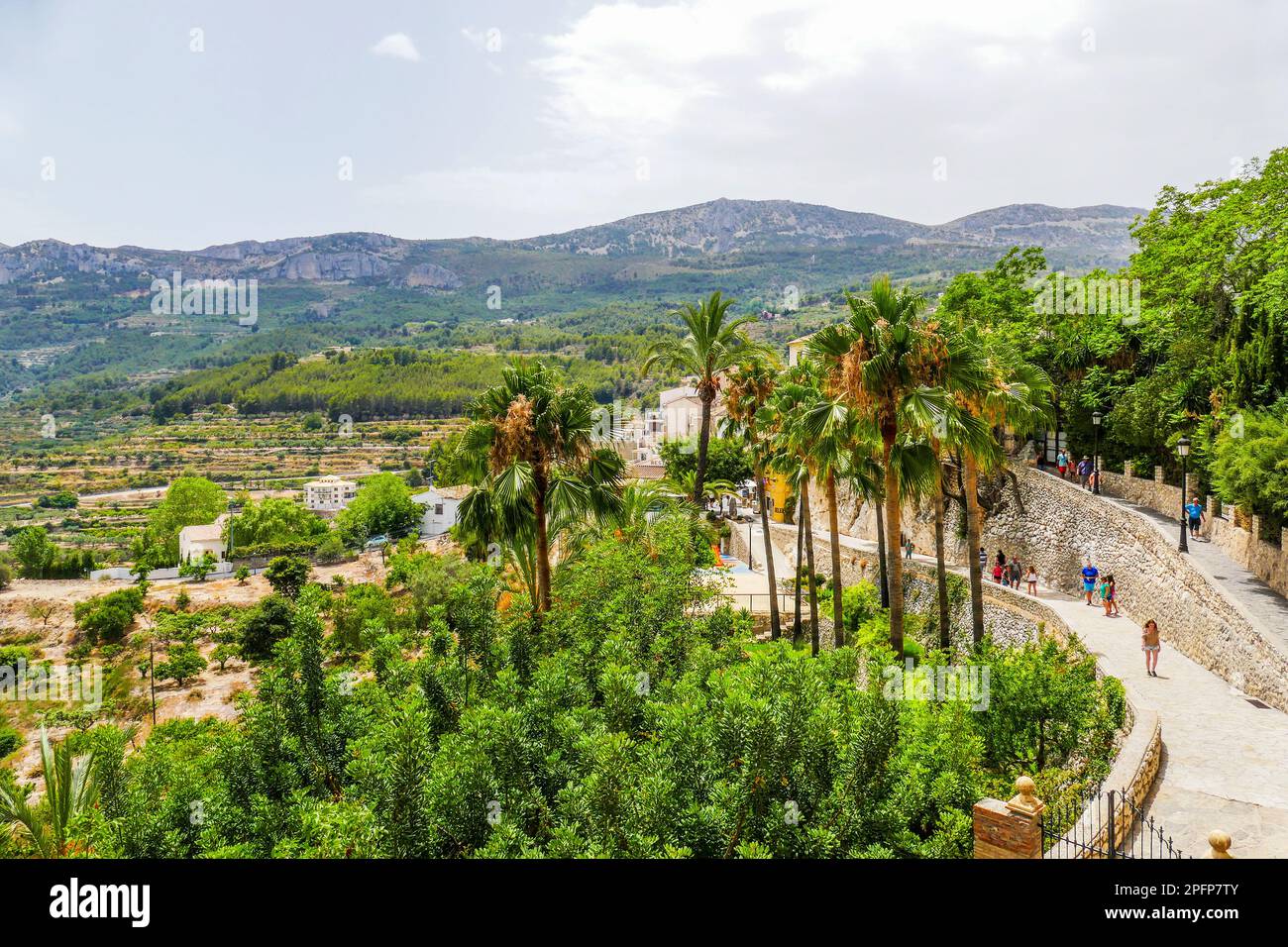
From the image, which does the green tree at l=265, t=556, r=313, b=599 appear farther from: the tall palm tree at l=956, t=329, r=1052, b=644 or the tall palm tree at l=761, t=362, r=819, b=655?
the tall palm tree at l=956, t=329, r=1052, b=644

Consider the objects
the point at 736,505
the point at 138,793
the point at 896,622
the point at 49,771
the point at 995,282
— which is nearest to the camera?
the point at 138,793

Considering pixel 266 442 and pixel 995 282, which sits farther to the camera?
pixel 266 442

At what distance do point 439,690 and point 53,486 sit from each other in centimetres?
14336

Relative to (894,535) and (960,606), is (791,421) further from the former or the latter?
(960,606)

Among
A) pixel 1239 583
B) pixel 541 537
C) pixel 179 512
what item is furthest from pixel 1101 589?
pixel 179 512

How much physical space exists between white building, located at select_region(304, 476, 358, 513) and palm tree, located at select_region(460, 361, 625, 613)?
9613 centimetres

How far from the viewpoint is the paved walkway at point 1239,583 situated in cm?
1438

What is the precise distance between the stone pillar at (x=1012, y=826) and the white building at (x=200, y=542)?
9098 centimetres

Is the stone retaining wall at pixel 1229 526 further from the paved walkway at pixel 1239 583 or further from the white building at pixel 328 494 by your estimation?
the white building at pixel 328 494

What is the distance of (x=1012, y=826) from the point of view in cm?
662

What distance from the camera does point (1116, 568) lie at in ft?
72.9
